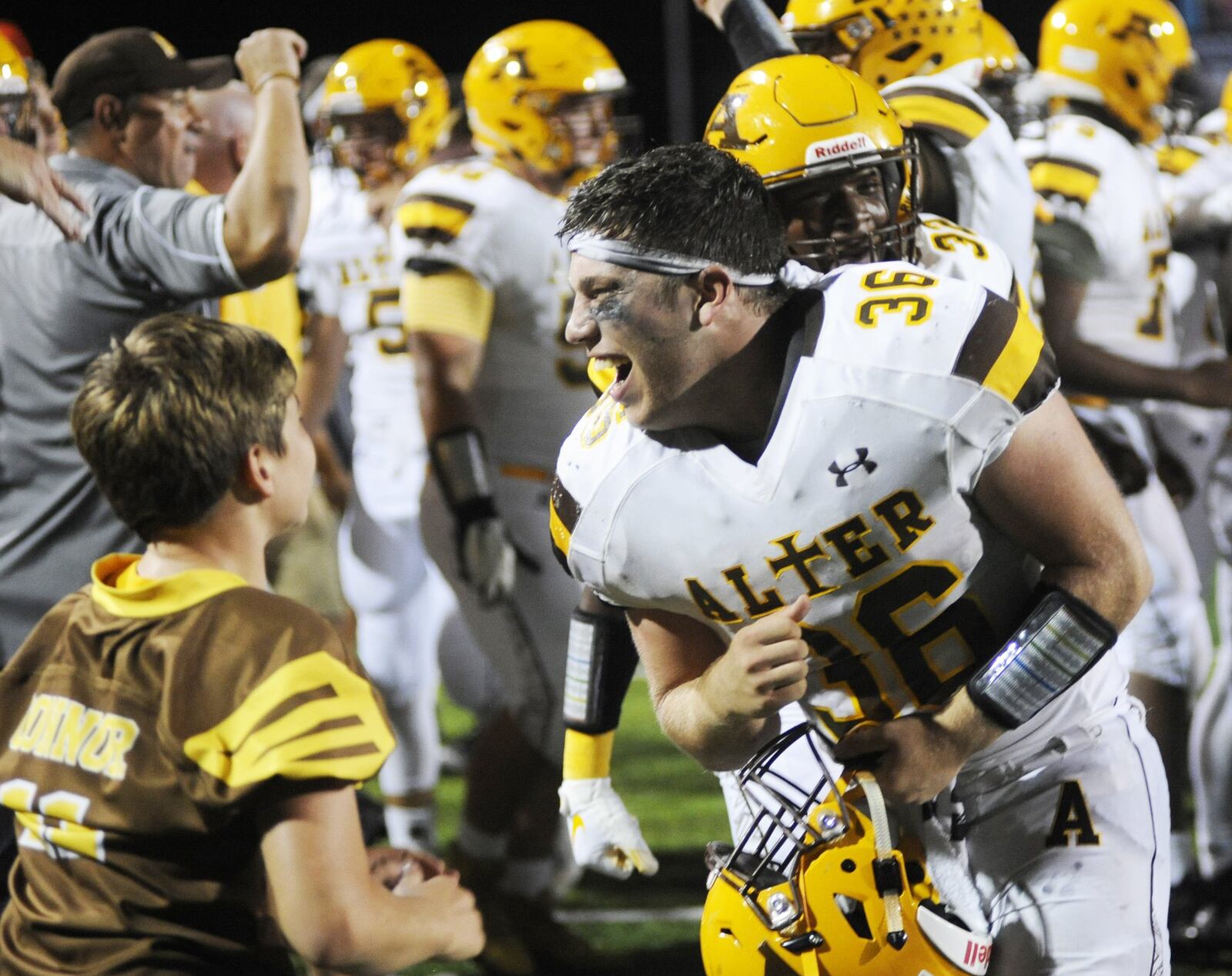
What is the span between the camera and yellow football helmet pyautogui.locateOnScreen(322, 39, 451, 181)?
247 inches

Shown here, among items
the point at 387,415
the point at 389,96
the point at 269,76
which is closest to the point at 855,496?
the point at 269,76

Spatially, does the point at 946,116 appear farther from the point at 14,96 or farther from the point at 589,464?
the point at 14,96

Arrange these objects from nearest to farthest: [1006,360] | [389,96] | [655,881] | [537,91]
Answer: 1. [1006,360]
2. [655,881]
3. [537,91]
4. [389,96]

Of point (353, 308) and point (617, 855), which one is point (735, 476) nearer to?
point (617, 855)

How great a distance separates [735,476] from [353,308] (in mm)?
3981

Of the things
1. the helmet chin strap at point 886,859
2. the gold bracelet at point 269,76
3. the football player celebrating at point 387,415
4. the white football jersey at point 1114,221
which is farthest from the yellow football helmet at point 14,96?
the helmet chin strap at point 886,859

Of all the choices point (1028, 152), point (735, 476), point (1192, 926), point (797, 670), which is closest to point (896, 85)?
point (1028, 152)

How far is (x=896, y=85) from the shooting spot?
11.3 ft

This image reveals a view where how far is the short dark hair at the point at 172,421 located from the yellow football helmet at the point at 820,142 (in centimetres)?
108

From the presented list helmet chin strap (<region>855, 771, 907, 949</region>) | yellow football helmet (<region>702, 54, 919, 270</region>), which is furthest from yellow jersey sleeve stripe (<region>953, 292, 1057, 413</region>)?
yellow football helmet (<region>702, 54, 919, 270</region>)

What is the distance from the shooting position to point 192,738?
1.74 meters

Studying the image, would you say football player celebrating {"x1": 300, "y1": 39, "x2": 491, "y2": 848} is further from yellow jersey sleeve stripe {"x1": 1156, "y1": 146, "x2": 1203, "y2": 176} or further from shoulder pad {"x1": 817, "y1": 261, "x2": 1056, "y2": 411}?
shoulder pad {"x1": 817, "y1": 261, "x2": 1056, "y2": 411}

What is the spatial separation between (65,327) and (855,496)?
2203 millimetres

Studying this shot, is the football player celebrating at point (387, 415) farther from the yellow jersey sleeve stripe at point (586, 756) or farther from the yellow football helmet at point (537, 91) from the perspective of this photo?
the yellow jersey sleeve stripe at point (586, 756)
